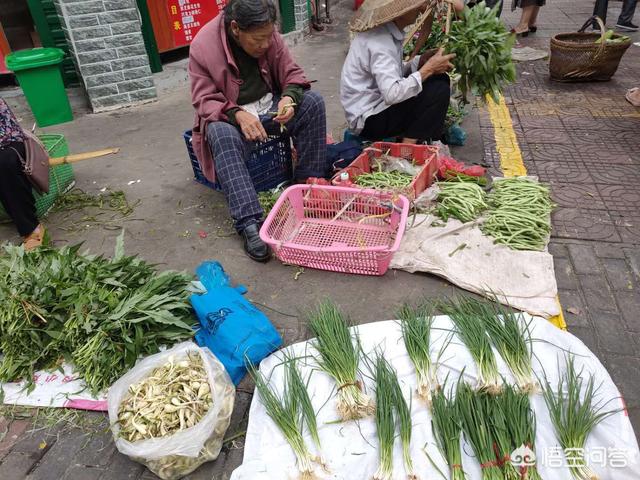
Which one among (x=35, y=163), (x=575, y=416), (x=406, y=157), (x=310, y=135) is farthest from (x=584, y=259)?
(x=35, y=163)

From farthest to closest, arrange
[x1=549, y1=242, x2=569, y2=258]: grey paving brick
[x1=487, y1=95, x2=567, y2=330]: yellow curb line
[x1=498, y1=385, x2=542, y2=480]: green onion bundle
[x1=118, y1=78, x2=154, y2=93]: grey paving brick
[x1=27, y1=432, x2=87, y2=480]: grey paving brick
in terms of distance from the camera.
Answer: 1. [x1=118, y1=78, x2=154, y2=93]: grey paving brick
2. [x1=487, y1=95, x2=567, y2=330]: yellow curb line
3. [x1=549, y1=242, x2=569, y2=258]: grey paving brick
4. [x1=27, y1=432, x2=87, y2=480]: grey paving brick
5. [x1=498, y1=385, x2=542, y2=480]: green onion bundle

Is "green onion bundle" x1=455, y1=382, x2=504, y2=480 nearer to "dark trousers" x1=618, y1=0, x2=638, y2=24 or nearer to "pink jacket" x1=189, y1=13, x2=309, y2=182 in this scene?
"pink jacket" x1=189, y1=13, x2=309, y2=182

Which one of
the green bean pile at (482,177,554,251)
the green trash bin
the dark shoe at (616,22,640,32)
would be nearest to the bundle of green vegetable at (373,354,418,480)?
the green bean pile at (482,177,554,251)

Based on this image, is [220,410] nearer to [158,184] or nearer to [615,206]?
[158,184]

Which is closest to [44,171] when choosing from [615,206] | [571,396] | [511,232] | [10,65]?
[10,65]

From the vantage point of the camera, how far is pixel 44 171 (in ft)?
10.4

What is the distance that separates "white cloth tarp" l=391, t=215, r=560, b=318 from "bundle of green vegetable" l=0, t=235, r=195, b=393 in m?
1.34

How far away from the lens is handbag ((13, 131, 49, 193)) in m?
3.02

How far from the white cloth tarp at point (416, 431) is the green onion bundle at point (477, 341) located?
3.2 inches

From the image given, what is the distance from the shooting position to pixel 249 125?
289 centimetres

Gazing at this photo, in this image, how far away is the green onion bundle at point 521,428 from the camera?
1.54m

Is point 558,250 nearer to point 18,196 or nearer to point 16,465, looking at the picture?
point 16,465

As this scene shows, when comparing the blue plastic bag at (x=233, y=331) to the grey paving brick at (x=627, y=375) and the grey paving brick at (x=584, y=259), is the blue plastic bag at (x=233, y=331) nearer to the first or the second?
the grey paving brick at (x=627, y=375)

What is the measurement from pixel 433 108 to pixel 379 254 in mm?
1482
